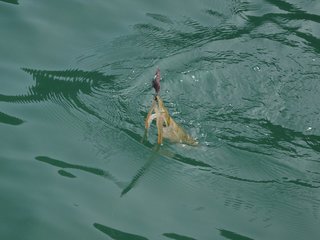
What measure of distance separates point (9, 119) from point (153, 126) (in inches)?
38.1

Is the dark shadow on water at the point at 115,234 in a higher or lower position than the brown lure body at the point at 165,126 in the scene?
lower

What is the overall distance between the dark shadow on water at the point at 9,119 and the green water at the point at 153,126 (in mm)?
10

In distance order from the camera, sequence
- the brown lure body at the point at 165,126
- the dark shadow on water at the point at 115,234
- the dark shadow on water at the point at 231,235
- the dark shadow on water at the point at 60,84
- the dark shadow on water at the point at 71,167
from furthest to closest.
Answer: the dark shadow on water at the point at 60,84 < the brown lure body at the point at 165,126 < the dark shadow on water at the point at 71,167 < the dark shadow on water at the point at 231,235 < the dark shadow on water at the point at 115,234

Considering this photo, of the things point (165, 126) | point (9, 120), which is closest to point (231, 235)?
point (165, 126)

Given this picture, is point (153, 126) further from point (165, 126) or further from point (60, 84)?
point (60, 84)

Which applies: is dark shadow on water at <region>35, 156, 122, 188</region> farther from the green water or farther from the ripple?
the ripple

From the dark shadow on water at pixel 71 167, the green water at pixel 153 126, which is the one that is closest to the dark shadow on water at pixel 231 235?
the green water at pixel 153 126

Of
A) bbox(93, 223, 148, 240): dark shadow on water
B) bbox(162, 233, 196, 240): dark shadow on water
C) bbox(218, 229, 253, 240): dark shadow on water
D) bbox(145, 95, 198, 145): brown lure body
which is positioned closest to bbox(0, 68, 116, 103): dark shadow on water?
bbox(145, 95, 198, 145): brown lure body

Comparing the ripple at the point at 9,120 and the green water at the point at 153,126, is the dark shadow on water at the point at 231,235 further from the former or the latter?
the ripple at the point at 9,120

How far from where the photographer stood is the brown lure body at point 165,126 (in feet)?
14.3

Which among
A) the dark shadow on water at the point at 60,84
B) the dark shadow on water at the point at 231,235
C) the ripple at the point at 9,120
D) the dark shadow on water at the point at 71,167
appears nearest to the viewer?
the dark shadow on water at the point at 231,235

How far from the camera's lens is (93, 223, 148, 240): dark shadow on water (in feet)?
12.3

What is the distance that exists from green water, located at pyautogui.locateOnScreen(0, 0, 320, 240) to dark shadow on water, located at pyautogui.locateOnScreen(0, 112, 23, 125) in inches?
0.4

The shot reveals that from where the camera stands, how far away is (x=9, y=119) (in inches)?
179
